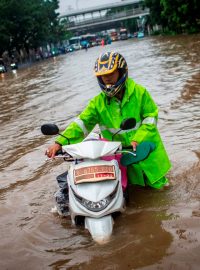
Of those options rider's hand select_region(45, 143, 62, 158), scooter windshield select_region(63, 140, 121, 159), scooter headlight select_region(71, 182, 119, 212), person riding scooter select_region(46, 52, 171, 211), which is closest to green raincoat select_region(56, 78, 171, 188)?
person riding scooter select_region(46, 52, 171, 211)

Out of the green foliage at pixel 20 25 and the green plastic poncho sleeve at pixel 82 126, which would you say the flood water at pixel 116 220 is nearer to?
the green plastic poncho sleeve at pixel 82 126

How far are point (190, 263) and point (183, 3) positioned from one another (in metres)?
46.8

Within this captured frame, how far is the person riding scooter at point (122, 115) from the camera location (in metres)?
4.52

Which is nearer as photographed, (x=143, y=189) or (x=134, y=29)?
(x=143, y=189)

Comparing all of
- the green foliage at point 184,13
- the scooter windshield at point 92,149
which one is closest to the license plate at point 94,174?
the scooter windshield at point 92,149

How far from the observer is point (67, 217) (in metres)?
4.90

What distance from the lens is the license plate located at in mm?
3840

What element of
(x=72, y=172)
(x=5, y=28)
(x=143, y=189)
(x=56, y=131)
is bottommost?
(x=5, y=28)

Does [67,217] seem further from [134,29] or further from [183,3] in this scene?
[134,29]

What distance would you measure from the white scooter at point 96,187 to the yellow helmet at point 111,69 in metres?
0.55

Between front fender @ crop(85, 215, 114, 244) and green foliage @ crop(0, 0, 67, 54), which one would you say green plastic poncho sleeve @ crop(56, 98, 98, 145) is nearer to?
front fender @ crop(85, 215, 114, 244)

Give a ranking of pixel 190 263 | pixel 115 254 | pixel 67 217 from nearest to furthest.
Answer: pixel 190 263 < pixel 115 254 < pixel 67 217

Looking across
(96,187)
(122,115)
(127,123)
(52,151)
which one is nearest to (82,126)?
(122,115)

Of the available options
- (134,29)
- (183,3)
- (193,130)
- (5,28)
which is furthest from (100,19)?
(193,130)
